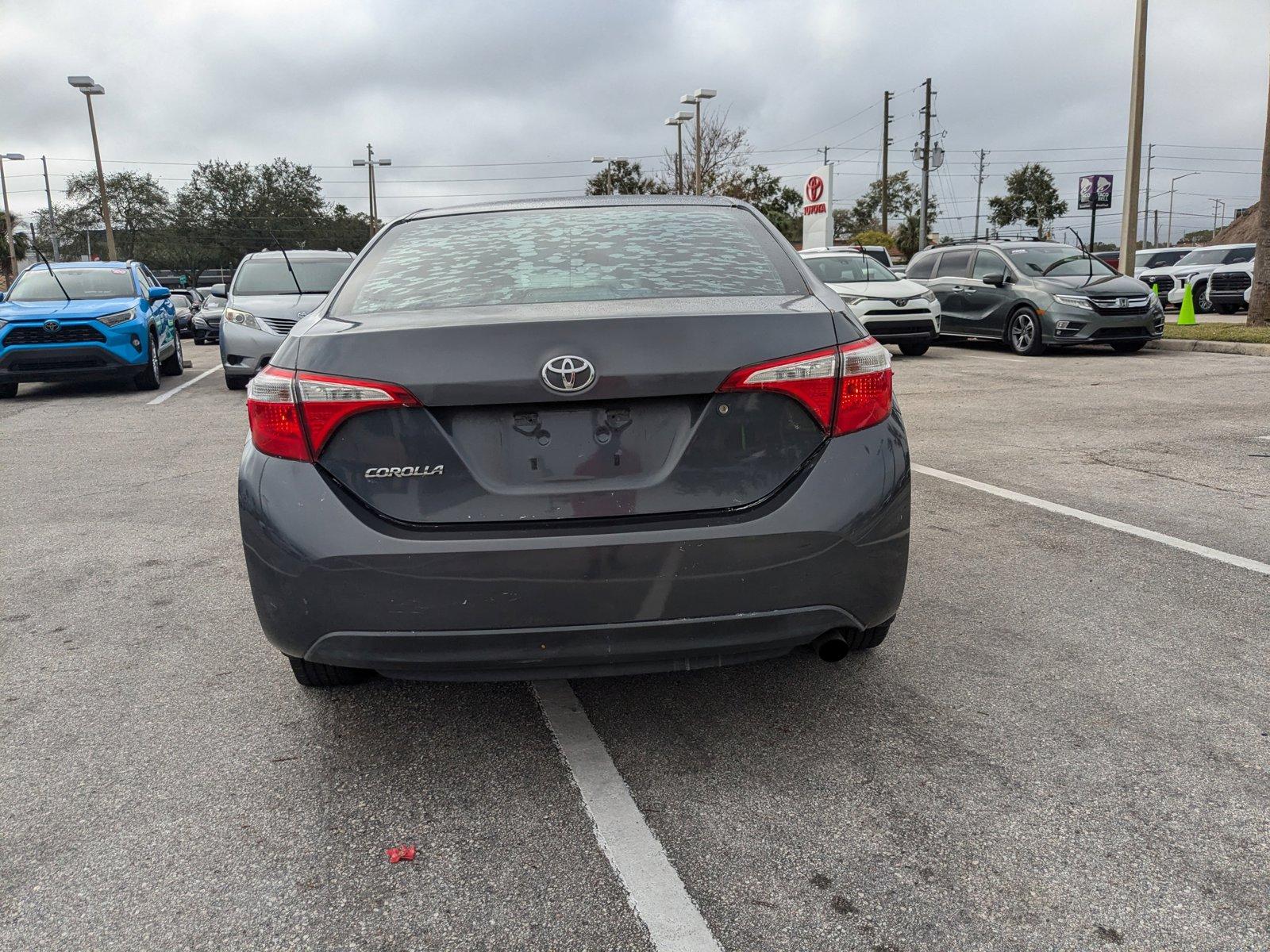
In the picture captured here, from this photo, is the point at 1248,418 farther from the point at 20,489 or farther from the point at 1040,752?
the point at 20,489

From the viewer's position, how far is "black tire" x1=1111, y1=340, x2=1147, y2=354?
15.1m

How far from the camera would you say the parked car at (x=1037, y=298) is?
14883 mm

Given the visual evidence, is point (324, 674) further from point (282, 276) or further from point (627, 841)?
point (282, 276)

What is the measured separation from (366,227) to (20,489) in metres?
91.9

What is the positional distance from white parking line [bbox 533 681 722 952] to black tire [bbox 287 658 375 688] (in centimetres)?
58

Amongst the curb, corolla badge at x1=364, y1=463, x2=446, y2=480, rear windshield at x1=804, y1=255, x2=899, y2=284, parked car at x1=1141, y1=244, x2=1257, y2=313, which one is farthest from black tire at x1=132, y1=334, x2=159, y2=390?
parked car at x1=1141, y1=244, x2=1257, y2=313

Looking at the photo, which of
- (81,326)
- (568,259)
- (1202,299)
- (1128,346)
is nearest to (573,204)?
(568,259)

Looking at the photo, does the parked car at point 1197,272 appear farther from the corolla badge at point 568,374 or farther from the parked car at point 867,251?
the corolla badge at point 568,374

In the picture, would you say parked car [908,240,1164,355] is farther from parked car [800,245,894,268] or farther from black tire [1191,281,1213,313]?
black tire [1191,281,1213,313]

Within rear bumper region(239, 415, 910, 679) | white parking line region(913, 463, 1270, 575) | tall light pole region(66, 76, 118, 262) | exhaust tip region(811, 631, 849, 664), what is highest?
tall light pole region(66, 76, 118, 262)

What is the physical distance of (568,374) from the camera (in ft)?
8.54

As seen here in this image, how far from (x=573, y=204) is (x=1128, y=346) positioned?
569 inches

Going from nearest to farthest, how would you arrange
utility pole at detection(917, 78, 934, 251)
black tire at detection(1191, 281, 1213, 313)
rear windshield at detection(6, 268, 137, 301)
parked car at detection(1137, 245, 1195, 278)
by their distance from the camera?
rear windshield at detection(6, 268, 137, 301) < black tire at detection(1191, 281, 1213, 313) < parked car at detection(1137, 245, 1195, 278) < utility pole at detection(917, 78, 934, 251)

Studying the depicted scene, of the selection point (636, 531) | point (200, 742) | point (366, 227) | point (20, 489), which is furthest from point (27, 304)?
point (366, 227)
